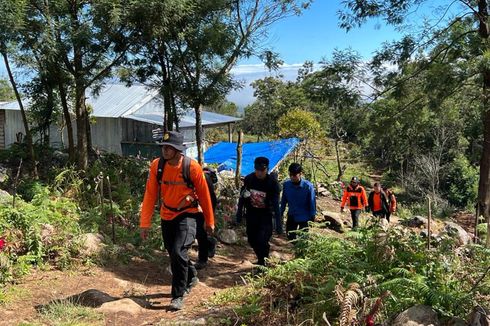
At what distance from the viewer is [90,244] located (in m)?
6.58

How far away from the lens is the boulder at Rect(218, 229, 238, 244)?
8.55 metres

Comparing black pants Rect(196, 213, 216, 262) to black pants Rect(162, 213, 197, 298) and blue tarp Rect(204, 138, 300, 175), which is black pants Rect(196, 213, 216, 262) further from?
blue tarp Rect(204, 138, 300, 175)

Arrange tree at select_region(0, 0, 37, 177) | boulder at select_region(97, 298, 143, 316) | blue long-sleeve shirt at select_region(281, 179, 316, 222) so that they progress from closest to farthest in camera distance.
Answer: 1. boulder at select_region(97, 298, 143, 316)
2. blue long-sleeve shirt at select_region(281, 179, 316, 222)
3. tree at select_region(0, 0, 37, 177)

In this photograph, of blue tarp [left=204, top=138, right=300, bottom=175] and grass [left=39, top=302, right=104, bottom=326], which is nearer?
grass [left=39, top=302, right=104, bottom=326]

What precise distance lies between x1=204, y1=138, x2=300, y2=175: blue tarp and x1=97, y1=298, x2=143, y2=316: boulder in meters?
11.5

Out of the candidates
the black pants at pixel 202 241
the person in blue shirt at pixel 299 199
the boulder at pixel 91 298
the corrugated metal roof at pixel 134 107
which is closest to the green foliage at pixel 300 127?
the corrugated metal roof at pixel 134 107

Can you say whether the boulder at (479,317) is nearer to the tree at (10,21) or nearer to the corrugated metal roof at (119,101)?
the tree at (10,21)

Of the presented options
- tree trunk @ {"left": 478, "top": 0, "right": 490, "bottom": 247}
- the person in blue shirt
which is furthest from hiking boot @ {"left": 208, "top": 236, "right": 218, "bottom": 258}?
tree trunk @ {"left": 478, "top": 0, "right": 490, "bottom": 247}

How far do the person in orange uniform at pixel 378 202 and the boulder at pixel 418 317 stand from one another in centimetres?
880

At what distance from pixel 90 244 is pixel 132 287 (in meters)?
1.30

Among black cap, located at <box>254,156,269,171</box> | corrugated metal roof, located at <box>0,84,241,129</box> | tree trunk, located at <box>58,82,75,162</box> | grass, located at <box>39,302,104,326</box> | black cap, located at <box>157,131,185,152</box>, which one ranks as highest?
corrugated metal roof, located at <box>0,84,241,129</box>

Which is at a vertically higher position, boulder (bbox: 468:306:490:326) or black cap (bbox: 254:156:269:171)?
black cap (bbox: 254:156:269:171)

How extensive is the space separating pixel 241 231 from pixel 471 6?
20.8 ft

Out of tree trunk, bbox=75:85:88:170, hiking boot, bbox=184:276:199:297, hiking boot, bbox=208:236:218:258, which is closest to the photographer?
hiking boot, bbox=184:276:199:297
